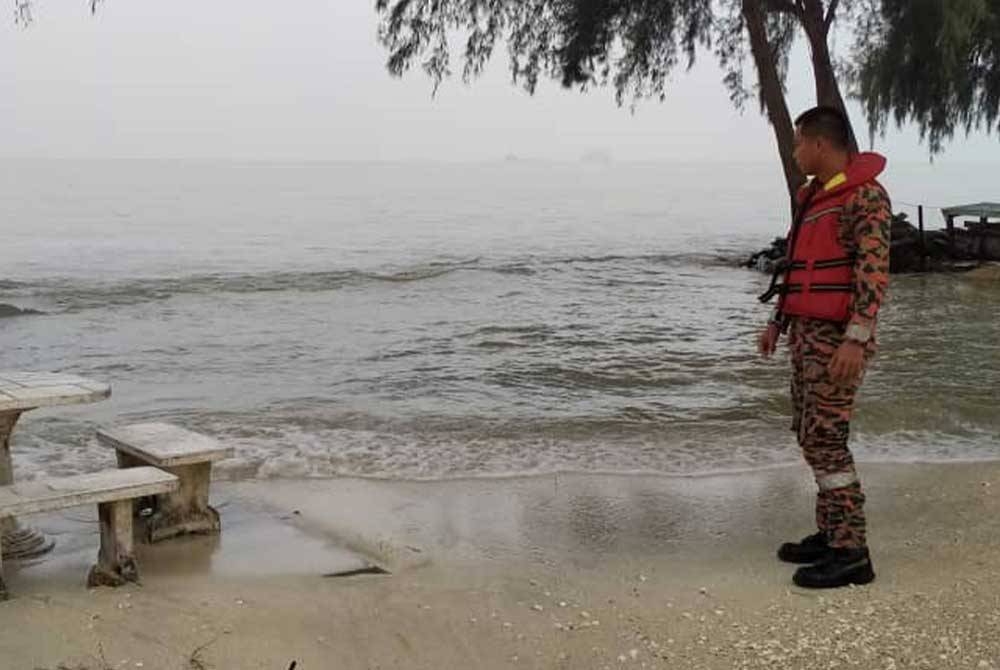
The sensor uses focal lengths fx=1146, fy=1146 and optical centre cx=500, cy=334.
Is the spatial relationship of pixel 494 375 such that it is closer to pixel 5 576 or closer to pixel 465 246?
pixel 5 576

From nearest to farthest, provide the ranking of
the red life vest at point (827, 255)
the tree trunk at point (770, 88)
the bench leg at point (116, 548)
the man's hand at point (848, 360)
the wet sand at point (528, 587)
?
the wet sand at point (528, 587)
the man's hand at point (848, 360)
the red life vest at point (827, 255)
the bench leg at point (116, 548)
the tree trunk at point (770, 88)

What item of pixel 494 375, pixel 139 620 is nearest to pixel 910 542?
pixel 139 620

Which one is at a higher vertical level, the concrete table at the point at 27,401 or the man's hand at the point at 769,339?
the man's hand at the point at 769,339

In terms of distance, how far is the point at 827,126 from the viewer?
424 centimetres

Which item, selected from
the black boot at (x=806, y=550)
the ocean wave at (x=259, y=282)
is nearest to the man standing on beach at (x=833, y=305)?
the black boot at (x=806, y=550)

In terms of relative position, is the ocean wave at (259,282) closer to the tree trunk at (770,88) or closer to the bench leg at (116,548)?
the tree trunk at (770,88)

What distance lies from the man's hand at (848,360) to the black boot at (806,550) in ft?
2.70

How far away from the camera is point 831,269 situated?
4.23m

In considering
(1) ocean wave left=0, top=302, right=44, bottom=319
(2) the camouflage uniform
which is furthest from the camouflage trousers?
(1) ocean wave left=0, top=302, right=44, bottom=319

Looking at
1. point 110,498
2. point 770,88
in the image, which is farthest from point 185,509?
point 770,88

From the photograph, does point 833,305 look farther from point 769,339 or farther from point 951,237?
point 951,237

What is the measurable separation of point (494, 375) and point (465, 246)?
24788 mm

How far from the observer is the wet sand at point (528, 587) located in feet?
12.2

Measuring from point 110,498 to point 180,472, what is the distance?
0.86 meters
